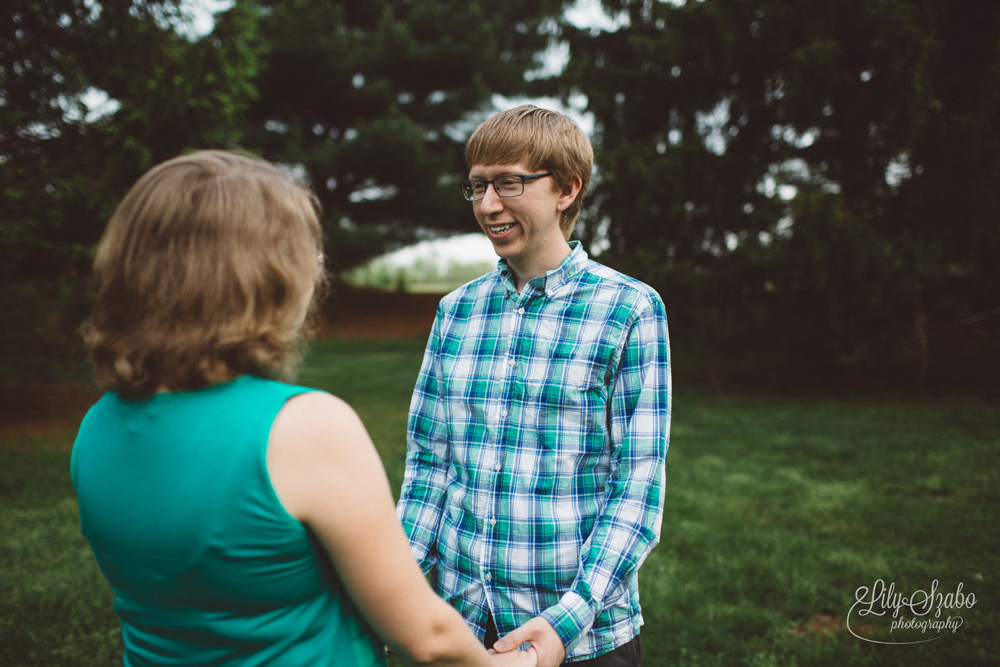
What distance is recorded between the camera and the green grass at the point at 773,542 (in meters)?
3.21

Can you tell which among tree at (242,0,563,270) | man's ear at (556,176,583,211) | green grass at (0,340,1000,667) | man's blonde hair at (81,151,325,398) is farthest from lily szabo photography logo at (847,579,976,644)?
tree at (242,0,563,270)

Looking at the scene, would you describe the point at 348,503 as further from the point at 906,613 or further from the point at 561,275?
the point at 906,613

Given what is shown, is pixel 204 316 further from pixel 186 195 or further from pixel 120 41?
pixel 120 41

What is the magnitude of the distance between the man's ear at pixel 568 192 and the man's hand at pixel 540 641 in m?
1.03

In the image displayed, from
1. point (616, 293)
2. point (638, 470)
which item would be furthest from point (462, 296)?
point (638, 470)

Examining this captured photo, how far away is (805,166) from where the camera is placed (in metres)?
10.3

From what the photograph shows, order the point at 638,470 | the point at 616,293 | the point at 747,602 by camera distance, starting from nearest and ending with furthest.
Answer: the point at 638,470, the point at 616,293, the point at 747,602

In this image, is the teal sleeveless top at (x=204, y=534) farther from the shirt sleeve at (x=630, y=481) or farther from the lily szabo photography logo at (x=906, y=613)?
the lily szabo photography logo at (x=906, y=613)

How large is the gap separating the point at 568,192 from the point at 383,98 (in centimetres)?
1896

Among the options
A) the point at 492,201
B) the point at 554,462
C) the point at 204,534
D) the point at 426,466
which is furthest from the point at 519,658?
the point at 492,201

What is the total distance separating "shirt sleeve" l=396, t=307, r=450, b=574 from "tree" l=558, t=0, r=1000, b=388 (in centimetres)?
758

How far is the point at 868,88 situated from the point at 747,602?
772 cm

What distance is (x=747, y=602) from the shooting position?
3582mm

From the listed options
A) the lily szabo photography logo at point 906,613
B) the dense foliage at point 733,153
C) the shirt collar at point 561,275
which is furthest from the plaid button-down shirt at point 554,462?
the dense foliage at point 733,153
